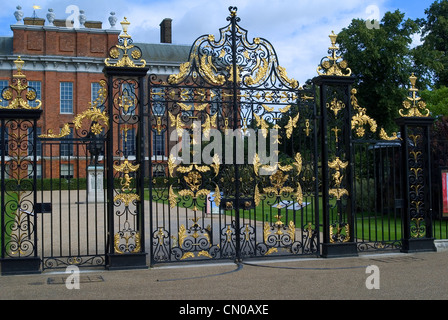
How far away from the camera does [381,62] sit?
31.6 metres

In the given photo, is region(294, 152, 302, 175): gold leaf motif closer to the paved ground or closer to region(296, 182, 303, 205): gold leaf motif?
region(296, 182, 303, 205): gold leaf motif

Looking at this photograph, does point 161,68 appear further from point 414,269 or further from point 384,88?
point 414,269

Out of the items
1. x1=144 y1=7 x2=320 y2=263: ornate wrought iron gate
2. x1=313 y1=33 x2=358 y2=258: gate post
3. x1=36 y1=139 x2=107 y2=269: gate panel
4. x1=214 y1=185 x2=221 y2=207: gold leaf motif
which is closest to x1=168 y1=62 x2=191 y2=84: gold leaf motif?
x1=144 y1=7 x2=320 y2=263: ornate wrought iron gate

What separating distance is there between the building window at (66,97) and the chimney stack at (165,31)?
33.5 feet

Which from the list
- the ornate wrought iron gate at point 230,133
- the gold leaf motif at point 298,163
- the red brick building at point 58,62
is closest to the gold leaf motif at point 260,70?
the ornate wrought iron gate at point 230,133

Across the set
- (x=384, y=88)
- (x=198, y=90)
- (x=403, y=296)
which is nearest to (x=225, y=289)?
(x=403, y=296)

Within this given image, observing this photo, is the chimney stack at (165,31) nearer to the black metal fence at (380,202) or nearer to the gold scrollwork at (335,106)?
the black metal fence at (380,202)

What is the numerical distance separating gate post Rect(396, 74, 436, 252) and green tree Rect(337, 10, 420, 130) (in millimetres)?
20395

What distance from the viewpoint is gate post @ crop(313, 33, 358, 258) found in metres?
10.0

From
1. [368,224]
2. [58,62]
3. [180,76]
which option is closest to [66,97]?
[58,62]

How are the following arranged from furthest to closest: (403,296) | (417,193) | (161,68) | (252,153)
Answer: (161,68)
(417,193)
(252,153)
(403,296)

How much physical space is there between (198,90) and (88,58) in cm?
3435

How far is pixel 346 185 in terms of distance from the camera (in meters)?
10.4

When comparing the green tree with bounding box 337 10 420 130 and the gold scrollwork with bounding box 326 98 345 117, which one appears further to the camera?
the green tree with bounding box 337 10 420 130
